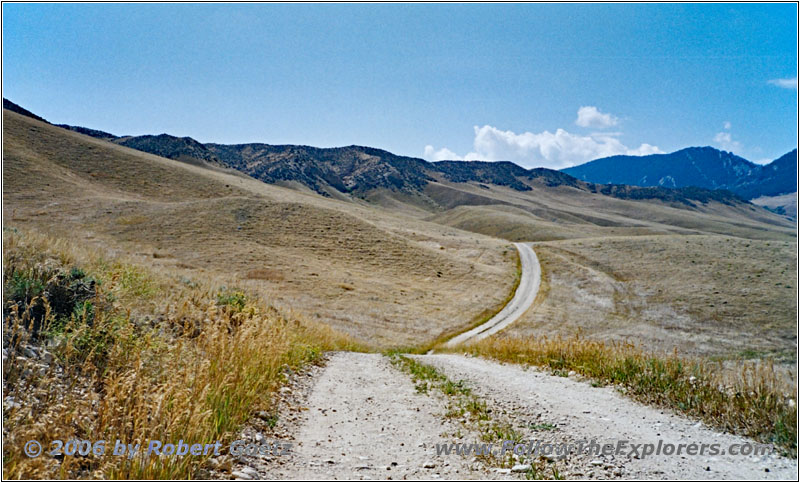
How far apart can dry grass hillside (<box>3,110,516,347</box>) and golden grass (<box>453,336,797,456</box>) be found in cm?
1682

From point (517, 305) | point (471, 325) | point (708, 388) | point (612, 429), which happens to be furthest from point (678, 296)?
point (612, 429)

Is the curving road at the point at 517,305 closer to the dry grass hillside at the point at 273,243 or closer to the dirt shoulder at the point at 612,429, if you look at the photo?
the dry grass hillside at the point at 273,243

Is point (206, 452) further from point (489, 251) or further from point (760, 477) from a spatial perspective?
point (489, 251)

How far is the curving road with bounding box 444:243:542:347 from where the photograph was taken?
101ft

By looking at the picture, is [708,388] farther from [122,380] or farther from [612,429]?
[122,380]

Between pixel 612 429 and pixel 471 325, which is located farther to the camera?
pixel 471 325

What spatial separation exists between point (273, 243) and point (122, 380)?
49800mm

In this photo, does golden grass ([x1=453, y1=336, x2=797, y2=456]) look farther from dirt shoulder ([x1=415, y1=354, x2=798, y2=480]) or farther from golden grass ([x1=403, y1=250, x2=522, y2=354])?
golden grass ([x1=403, y1=250, x2=522, y2=354])

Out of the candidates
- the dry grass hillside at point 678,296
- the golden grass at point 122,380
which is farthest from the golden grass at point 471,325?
the golden grass at point 122,380

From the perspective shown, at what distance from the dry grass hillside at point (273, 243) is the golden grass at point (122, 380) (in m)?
13.9

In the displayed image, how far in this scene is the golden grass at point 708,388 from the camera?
18.2ft

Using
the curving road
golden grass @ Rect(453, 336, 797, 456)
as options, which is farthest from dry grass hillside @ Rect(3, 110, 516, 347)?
golden grass @ Rect(453, 336, 797, 456)

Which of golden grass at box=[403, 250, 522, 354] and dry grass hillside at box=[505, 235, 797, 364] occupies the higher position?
dry grass hillside at box=[505, 235, 797, 364]

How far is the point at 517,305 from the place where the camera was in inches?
1649
